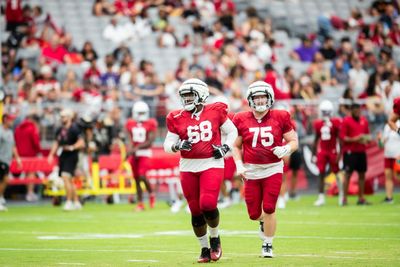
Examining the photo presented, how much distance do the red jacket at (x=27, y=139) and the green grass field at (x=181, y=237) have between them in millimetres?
2796

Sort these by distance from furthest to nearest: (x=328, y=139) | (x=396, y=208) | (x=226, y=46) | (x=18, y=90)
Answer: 1. (x=226, y=46)
2. (x=18, y=90)
3. (x=328, y=139)
4. (x=396, y=208)

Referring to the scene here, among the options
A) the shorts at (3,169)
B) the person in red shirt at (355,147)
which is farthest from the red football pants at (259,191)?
the shorts at (3,169)

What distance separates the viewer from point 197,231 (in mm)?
12492

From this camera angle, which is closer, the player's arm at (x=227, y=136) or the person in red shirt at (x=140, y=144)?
the player's arm at (x=227, y=136)

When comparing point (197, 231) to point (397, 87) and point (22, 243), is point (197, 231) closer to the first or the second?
point (22, 243)

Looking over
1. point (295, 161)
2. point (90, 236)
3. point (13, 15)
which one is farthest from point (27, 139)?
point (90, 236)

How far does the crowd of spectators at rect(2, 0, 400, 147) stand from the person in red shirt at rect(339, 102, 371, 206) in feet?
9.59

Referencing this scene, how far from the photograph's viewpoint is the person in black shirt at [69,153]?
2291 centimetres

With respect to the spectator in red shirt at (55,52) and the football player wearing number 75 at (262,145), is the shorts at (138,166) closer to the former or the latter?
the spectator in red shirt at (55,52)

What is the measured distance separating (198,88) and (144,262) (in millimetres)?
→ 2073

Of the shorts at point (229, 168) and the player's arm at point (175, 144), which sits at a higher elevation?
the player's arm at point (175, 144)

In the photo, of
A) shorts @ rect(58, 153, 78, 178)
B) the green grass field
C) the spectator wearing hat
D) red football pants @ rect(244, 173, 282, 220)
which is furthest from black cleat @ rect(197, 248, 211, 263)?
the spectator wearing hat

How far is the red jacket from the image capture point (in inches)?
992

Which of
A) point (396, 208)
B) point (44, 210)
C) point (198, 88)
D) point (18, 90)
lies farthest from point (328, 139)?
point (198, 88)
